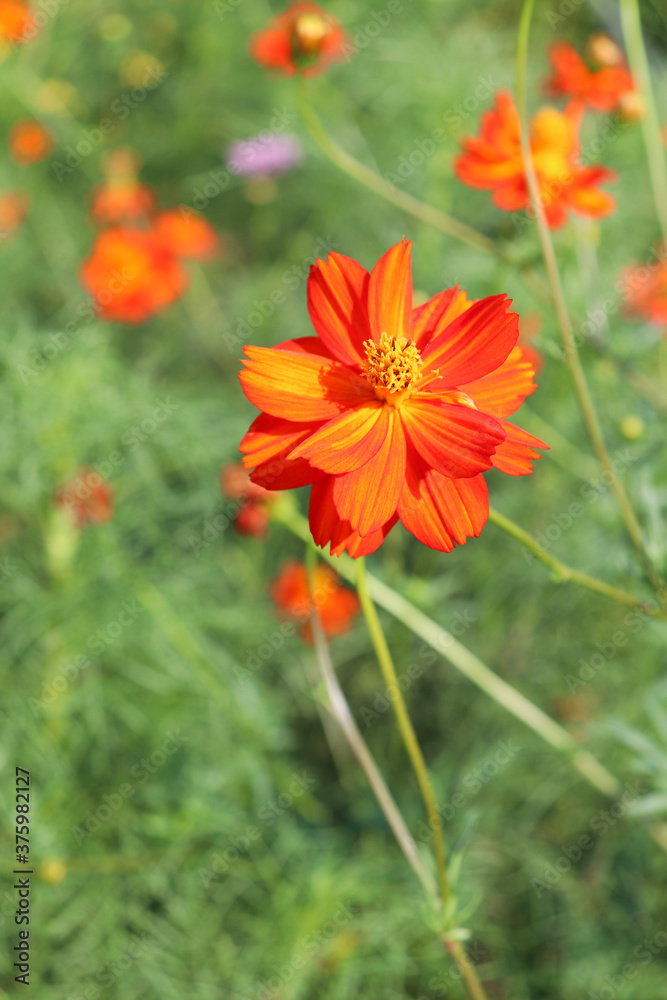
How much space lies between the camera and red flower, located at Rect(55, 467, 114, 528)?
4.05 feet

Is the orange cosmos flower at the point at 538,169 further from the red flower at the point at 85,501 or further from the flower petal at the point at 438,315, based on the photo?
the red flower at the point at 85,501

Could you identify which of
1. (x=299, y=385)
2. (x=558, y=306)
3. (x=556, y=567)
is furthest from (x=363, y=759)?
(x=558, y=306)

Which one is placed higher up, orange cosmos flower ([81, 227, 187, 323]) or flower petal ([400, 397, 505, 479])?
orange cosmos flower ([81, 227, 187, 323])

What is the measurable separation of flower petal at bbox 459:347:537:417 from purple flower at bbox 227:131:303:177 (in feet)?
4.88

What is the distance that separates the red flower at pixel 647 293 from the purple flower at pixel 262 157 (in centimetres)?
94

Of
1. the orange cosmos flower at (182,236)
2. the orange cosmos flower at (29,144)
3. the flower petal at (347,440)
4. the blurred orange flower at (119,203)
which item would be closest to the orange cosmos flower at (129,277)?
the orange cosmos flower at (182,236)

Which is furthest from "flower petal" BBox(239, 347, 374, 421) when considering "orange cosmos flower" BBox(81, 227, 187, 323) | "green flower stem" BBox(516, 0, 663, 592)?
"orange cosmos flower" BBox(81, 227, 187, 323)

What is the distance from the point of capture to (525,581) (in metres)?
1.66

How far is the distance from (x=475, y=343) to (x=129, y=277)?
A: 130 cm

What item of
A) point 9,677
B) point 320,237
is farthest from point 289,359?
point 320,237

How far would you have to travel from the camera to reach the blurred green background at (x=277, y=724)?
1241 mm

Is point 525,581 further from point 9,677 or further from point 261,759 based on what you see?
point 9,677

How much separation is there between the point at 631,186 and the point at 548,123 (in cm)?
116

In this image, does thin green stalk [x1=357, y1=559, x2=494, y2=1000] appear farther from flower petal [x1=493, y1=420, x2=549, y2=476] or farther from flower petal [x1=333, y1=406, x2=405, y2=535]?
flower petal [x1=493, y1=420, x2=549, y2=476]
